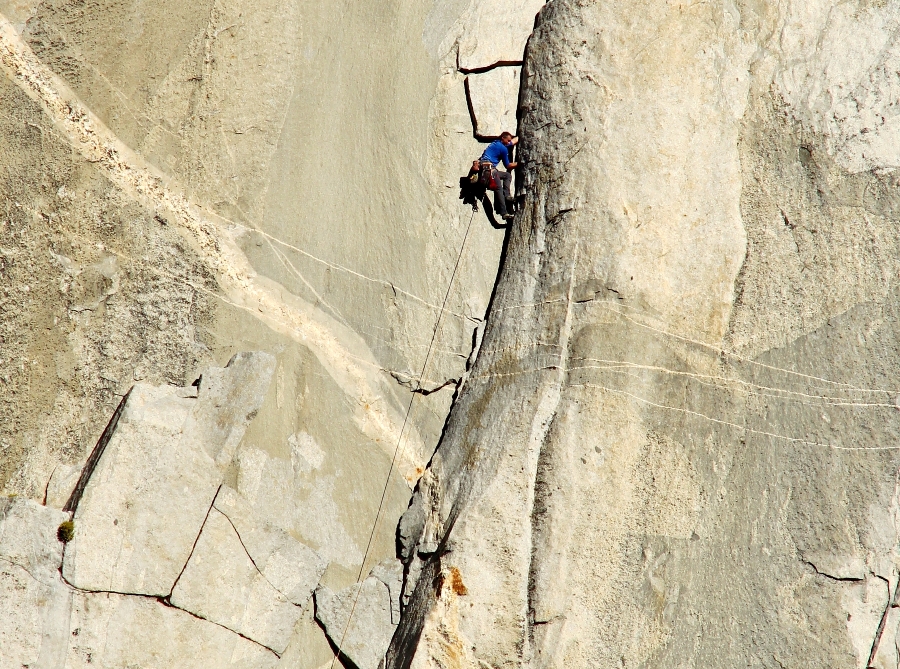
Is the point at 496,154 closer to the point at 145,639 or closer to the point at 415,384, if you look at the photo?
the point at 415,384

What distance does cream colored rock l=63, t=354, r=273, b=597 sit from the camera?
443 centimetres

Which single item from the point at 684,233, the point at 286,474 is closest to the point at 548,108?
the point at 684,233

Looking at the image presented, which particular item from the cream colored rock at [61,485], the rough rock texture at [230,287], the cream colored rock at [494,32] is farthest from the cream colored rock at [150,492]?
the cream colored rock at [494,32]

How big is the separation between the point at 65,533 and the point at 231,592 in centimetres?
102

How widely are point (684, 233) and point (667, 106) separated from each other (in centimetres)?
82

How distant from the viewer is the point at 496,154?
534 centimetres

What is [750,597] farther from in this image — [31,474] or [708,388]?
[31,474]

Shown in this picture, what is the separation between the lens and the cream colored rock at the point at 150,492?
175 inches

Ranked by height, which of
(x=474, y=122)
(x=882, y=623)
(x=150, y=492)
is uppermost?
(x=474, y=122)

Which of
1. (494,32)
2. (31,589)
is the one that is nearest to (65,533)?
(31,589)

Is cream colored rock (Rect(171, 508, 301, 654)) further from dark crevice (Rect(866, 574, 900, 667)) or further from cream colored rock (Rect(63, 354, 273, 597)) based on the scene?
dark crevice (Rect(866, 574, 900, 667))

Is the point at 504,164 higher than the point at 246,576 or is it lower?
higher

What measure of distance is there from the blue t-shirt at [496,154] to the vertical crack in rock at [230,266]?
60.9 inches

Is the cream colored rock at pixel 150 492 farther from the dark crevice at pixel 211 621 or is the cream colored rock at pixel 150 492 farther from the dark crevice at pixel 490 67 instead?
the dark crevice at pixel 490 67
